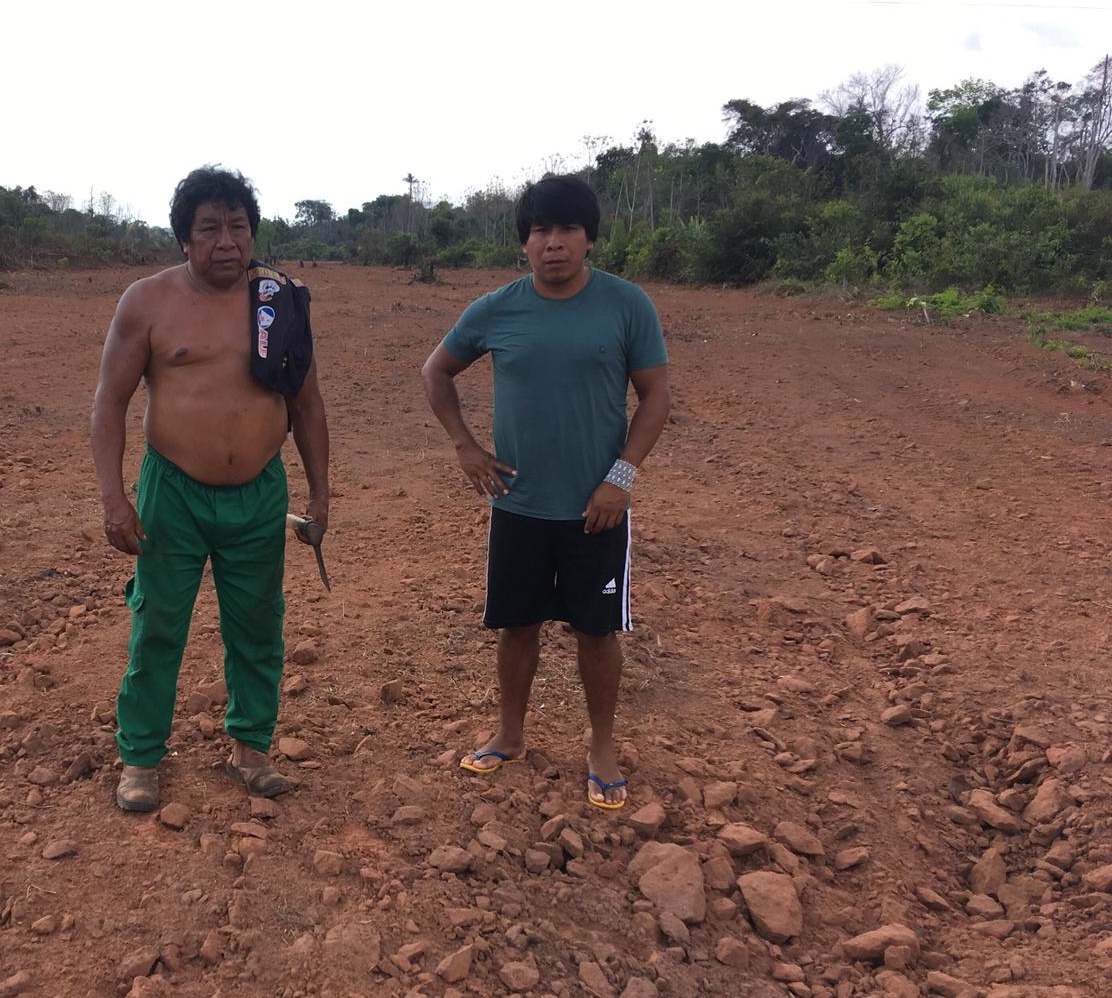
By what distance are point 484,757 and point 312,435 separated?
1.03 m

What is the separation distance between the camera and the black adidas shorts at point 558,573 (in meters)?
2.52

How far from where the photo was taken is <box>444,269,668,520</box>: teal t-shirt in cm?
238

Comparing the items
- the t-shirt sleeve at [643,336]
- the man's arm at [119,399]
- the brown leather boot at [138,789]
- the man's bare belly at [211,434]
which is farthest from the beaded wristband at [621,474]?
the brown leather boot at [138,789]

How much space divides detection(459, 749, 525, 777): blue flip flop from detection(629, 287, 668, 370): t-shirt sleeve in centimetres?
118

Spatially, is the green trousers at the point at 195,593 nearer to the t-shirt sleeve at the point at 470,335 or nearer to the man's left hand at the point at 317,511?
the man's left hand at the point at 317,511

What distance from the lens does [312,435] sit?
263cm

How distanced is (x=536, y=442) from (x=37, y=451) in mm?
5082

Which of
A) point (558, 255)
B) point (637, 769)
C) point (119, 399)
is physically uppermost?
point (558, 255)

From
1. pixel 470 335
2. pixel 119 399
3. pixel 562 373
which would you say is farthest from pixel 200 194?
pixel 562 373

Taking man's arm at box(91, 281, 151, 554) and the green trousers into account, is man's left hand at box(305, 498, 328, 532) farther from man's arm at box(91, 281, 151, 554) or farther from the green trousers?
man's arm at box(91, 281, 151, 554)

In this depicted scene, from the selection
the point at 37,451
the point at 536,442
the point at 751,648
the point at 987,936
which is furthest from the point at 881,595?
the point at 37,451

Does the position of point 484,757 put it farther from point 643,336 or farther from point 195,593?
point 643,336

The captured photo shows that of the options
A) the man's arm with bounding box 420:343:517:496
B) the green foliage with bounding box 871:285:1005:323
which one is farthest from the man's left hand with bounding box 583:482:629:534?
the green foliage with bounding box 871:285:1005:323

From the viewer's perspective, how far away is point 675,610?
4117 mm
